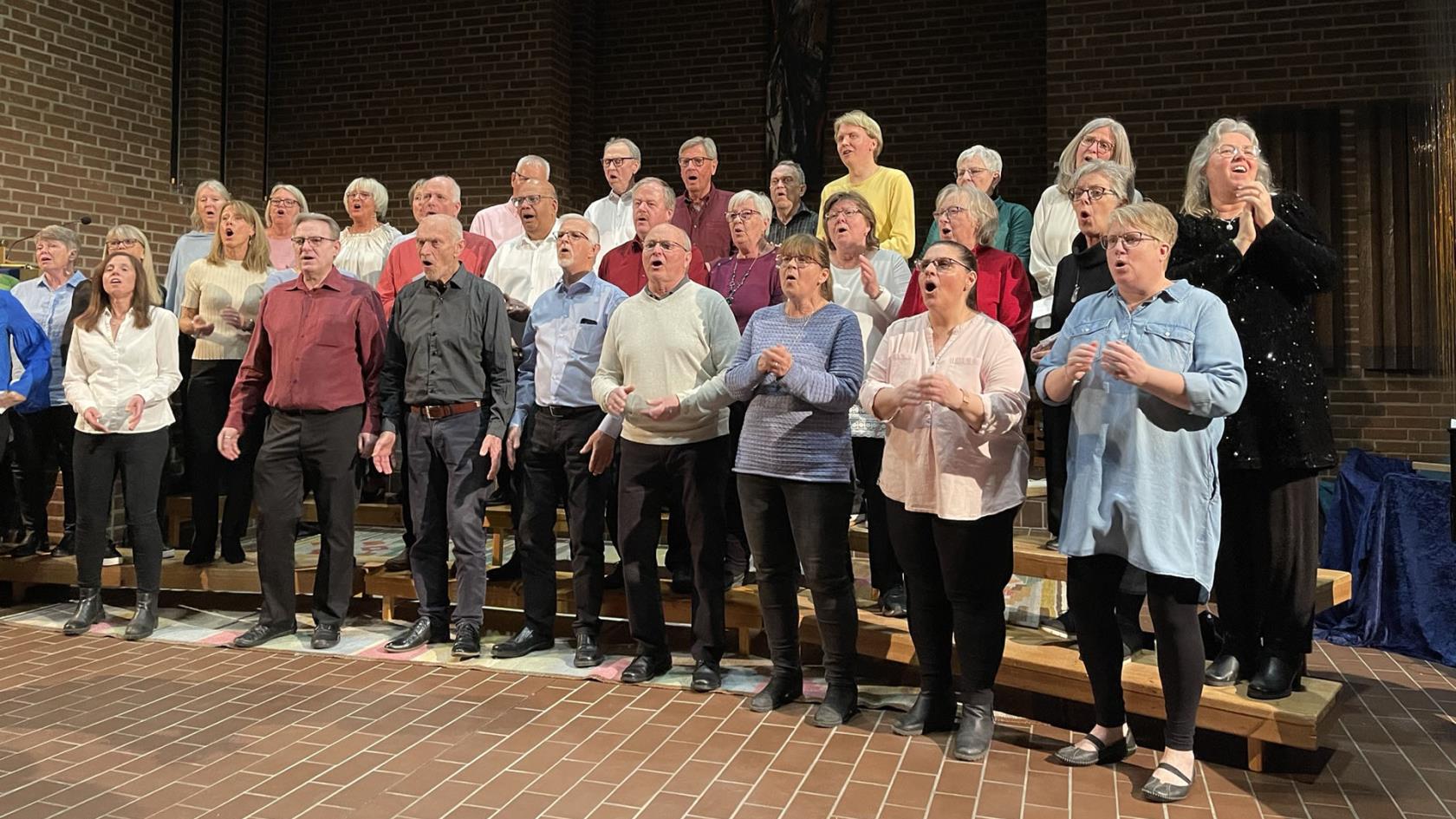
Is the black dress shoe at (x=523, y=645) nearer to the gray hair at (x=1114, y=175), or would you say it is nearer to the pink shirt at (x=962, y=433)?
the pink shirt at (x=962, y=433)

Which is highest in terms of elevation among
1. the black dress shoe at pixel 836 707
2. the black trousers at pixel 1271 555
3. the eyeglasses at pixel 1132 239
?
the eyeglasses at pixel 1132 239

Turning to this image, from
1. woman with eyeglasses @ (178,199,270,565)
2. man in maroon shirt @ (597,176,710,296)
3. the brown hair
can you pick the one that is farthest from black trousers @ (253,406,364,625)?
man in maroon shirt @ (597,176,710,296)

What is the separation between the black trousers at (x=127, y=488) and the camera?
4730mm

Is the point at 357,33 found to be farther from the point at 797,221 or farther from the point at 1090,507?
the point at 1090,507

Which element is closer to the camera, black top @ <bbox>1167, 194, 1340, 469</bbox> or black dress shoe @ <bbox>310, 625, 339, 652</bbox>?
black top @ <bbox>1167, 194, 1340, 469</bbox>

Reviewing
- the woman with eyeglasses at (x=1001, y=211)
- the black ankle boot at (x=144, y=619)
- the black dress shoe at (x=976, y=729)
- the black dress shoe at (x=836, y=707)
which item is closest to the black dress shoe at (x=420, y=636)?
the black ankle boot at (x=144, y=619)

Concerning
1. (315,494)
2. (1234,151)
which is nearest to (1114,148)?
(1234,151)

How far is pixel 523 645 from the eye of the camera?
171 inches

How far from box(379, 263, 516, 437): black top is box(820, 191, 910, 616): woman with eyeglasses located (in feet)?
→ 4.26

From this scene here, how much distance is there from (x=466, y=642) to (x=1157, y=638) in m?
2.51

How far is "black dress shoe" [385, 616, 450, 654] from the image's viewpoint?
4434mm

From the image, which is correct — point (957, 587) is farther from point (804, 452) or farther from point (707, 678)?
point (707, 678)

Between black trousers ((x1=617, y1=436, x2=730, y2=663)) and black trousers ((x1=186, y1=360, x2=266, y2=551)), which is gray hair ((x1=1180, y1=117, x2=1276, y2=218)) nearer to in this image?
black trousers ((x1=617, y1=436, x2=730, y2=663))

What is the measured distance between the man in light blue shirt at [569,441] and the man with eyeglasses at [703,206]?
718mm
